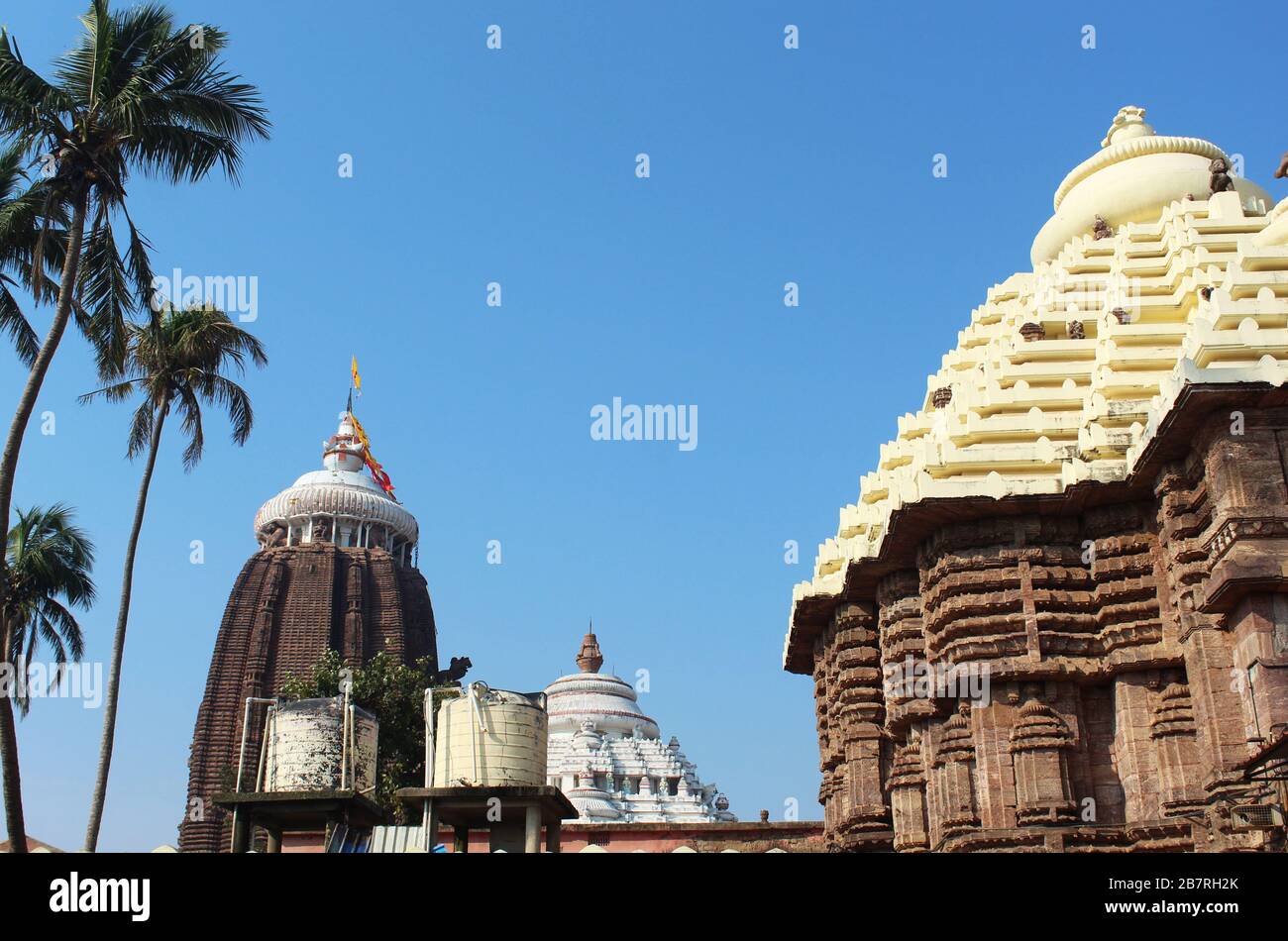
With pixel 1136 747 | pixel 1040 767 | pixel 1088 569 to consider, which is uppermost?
pixel 1088 569

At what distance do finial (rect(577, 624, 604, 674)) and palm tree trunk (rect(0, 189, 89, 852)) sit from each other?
201 ft

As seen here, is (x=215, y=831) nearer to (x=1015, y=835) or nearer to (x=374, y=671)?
(x=374, y=671)

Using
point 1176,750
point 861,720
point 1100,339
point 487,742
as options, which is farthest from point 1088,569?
point 487,742

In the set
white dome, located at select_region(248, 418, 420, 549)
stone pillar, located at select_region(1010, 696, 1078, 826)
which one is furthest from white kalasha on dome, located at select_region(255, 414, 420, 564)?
stone pillar, located at select_region(1010, 696, 1078, 826)

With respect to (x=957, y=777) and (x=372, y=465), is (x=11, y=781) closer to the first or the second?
(x=957, y=777)

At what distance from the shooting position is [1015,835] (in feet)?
65.1

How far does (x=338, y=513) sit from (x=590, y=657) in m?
17.7

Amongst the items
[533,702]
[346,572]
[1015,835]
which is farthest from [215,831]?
[1015,835]

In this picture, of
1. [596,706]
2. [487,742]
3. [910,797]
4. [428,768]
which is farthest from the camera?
[596,706]

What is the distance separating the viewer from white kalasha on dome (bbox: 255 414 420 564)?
7925cm

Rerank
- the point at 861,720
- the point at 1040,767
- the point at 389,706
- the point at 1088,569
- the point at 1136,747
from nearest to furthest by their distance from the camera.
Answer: the point at 1136,747, the point at 1040,767, the point at 1088,569, the point at 861,720, the point at 389,706

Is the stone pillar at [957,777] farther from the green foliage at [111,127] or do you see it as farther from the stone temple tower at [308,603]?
the stone temple tower at [308,603]

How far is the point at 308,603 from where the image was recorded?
72375 millimetres
